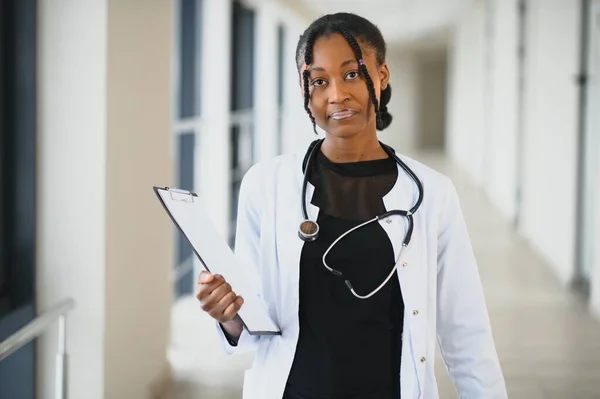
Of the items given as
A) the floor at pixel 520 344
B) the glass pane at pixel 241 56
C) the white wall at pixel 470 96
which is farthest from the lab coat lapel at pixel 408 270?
the white wall at pixel 470 96

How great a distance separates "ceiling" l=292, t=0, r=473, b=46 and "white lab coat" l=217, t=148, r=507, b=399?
24.2ft

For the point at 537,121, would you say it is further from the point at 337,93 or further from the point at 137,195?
the point at 337,93

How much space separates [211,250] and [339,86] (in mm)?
261

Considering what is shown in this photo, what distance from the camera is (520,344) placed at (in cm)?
423

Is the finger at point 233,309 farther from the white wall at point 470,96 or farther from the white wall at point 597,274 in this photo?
the white wall at point 470,96

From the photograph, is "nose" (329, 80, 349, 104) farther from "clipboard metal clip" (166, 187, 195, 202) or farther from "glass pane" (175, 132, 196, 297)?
"glass pane" (175, 132, 196, 297)

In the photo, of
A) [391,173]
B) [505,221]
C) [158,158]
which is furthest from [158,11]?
[505,221]

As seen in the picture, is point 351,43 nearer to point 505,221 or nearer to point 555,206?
point 555,206

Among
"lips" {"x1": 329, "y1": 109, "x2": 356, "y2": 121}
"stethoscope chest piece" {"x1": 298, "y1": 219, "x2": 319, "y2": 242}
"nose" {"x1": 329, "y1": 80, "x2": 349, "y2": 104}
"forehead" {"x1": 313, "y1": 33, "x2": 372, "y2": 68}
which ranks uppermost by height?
"forehead" {"x1": 313, "y1": 33, "x2": 372, "y2": 68}

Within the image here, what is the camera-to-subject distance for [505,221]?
27.8ft

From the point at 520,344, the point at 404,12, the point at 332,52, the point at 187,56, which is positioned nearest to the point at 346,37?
the point at 332,52

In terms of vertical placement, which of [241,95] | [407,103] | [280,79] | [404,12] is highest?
[404,12]

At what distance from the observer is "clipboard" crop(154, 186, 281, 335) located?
1141mm

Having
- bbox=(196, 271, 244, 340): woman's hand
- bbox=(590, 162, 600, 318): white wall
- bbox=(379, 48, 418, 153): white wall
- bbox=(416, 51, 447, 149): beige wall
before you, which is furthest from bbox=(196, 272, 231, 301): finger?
bbox=(416, 51, 447, 149): beige wall
